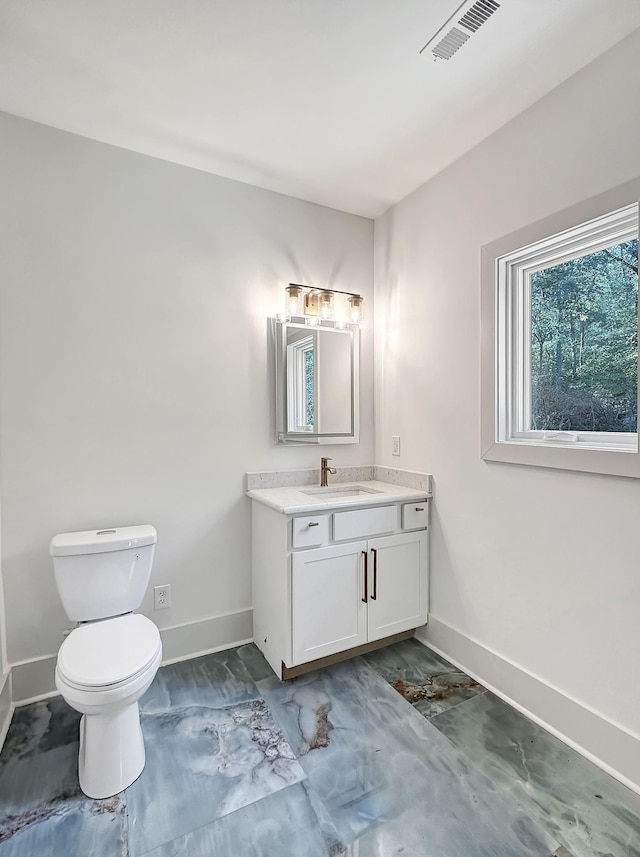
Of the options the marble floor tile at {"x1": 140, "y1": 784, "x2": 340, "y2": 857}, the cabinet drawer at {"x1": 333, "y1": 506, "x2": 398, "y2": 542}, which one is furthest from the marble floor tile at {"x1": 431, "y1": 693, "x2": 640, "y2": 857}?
the cabinet drawer at {"x1": 333, "y1": 506, "x2": 398, "y2": 542}

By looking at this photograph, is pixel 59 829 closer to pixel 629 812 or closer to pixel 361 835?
pixel 361 835

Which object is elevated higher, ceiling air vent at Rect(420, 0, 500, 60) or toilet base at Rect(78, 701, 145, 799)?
ceiling air vent at Rect(420, 0, 500, 60)

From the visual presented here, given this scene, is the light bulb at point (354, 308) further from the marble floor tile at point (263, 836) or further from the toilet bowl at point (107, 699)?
the marble floor tile at point (263, 836)

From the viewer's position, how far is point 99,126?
1.94 meters

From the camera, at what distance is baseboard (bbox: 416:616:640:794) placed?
4.90 feet

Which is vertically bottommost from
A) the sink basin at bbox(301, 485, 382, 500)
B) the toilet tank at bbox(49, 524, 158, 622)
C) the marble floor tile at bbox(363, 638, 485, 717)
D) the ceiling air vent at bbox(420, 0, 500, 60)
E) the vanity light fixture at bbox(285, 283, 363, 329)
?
the marble floor tile at bbox(363, 638, 485, 717)

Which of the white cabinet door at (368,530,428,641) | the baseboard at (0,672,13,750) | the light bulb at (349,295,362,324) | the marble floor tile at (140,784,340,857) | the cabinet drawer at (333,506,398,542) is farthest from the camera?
the light bulb at (349,295,362,324)

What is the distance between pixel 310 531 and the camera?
6.66 feet

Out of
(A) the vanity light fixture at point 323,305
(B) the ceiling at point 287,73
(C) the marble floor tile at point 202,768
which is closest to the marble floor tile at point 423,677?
(C) the marble floor tile at point 202,768

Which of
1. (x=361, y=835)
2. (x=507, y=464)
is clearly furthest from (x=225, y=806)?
(x=507, y=464)

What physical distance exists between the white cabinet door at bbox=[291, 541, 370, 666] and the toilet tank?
0.69 metres

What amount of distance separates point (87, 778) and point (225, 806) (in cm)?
48

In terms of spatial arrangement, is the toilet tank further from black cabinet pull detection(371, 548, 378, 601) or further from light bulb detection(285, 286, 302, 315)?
light bulb detection(285, 286, 302, 315)

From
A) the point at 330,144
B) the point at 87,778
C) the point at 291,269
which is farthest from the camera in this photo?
the point at 291,269
